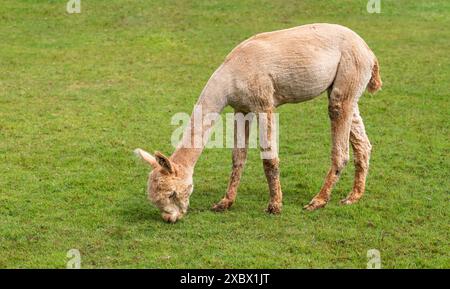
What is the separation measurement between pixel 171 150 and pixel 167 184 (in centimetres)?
326

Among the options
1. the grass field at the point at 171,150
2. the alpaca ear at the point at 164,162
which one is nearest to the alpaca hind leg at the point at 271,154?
the grass field at the point at 171,150

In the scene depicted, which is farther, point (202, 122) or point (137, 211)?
point (137, 211)

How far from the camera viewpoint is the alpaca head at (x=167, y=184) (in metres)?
Answer: 7.55

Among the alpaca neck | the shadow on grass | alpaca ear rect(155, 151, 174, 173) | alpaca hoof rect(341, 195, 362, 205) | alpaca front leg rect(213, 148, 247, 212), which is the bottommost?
the shadow on grass

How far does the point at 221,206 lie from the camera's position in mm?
8539

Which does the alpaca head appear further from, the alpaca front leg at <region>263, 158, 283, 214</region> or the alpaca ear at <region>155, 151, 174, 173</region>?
the alpaca front leg at <region>263, 158, 283, 214</region>

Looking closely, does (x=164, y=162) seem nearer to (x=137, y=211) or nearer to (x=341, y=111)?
(x=137, y=211)

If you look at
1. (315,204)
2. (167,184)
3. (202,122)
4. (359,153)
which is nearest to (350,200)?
(315,204)

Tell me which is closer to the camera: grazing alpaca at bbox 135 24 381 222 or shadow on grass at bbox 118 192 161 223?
grazing alpaca at bbox 135 24 381 222

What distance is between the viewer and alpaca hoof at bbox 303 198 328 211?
8.52 meters

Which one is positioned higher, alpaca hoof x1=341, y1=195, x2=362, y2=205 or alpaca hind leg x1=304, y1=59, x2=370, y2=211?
alpaca hind leg x1=304, y1=59, x2=370, y2=211

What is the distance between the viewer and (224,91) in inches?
315

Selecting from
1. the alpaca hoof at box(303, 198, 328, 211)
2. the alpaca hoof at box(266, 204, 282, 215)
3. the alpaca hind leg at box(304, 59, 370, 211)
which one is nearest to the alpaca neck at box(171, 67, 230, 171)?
the alpaca hoof at box(266, 204, 282, 215)
